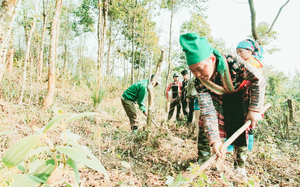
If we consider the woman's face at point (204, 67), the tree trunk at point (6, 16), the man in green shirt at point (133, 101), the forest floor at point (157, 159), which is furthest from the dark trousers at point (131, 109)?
the woman's face at point (204, 67)

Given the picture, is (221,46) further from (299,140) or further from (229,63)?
(229,63)

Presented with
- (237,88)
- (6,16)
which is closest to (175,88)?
(237,88)

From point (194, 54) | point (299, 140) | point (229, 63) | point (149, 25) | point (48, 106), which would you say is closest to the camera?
point (194, 54)

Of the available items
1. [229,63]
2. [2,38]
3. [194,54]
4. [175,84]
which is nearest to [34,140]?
[194,54]

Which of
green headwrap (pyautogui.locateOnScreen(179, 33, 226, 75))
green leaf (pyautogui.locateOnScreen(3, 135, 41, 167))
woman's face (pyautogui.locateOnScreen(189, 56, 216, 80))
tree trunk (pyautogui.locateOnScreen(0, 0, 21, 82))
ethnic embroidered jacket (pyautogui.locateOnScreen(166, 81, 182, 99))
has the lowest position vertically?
ethnic embroidered jacket (pyautogui.locateOnScreen(166, 81, 182, 99))

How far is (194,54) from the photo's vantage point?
4.87 feet

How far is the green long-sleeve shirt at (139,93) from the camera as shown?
13.4 feet

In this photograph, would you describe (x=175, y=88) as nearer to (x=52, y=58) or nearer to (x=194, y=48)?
(x=52, y=58)

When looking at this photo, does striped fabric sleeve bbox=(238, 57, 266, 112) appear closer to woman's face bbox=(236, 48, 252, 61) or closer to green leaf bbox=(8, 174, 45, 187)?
woman's face bbox=(236, 48, 252, 61)

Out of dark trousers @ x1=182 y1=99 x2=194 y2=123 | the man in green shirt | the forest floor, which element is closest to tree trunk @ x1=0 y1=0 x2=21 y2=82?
the forest floor

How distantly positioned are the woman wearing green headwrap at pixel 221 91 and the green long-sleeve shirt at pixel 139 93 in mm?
2093

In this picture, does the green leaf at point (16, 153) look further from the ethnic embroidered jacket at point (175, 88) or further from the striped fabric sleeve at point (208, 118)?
the ethnic embroidered jacket at point (175, 88)

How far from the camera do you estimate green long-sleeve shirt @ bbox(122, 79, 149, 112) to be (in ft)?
13.4

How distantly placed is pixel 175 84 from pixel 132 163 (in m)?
4.19
